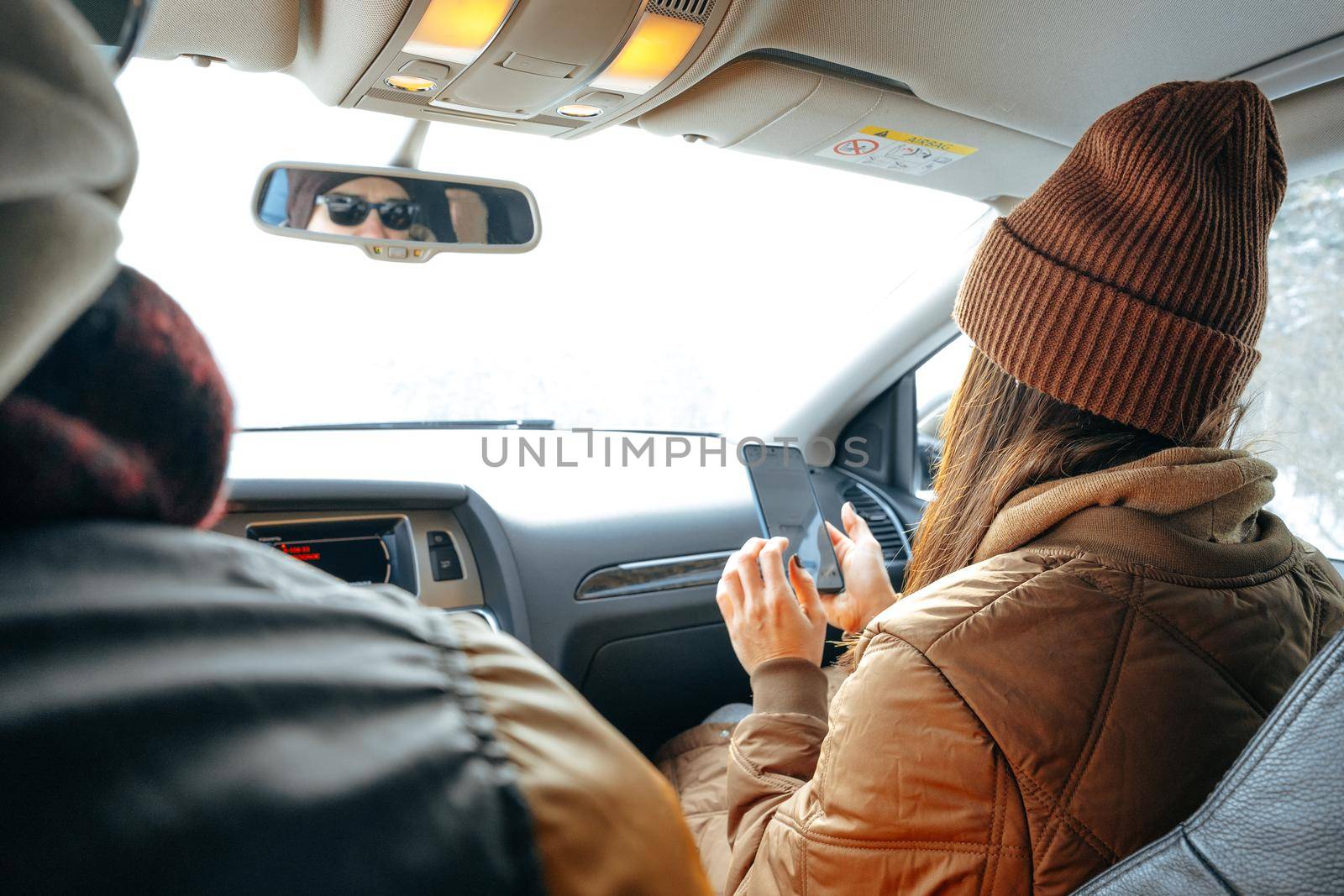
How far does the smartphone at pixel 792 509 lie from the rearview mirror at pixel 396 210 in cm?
96

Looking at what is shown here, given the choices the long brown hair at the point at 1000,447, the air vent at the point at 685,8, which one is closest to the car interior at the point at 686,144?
the air vent at the point at 685,8

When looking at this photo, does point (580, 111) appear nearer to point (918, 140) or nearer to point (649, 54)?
point (649, 54)

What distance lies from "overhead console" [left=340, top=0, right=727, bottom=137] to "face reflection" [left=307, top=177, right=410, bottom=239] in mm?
227

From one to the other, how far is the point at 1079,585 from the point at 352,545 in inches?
67.2

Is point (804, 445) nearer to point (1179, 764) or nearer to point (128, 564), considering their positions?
point (1179, 764)

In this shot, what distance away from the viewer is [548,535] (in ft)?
8.09

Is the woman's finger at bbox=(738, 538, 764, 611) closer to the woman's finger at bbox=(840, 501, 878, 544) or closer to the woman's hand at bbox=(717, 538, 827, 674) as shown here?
the woman's hand at bbox=(717, 538, 827, 674)

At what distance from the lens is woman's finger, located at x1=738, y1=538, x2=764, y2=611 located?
176 centimetres

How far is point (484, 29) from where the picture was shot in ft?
5.40

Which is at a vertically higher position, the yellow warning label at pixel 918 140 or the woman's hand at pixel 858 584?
the yellow warning label at pixel 918 140

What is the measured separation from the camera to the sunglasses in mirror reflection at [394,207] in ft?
7.04

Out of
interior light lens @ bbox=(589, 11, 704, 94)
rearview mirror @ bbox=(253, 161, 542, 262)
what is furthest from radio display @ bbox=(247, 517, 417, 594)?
interior light lens @ bbox=(589, 11, 704, 94)

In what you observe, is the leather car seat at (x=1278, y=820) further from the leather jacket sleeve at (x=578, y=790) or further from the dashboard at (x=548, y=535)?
the dashboard at (x=548, y=535)

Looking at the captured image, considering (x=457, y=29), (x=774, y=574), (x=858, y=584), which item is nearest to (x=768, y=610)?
(x=774, y=574)
